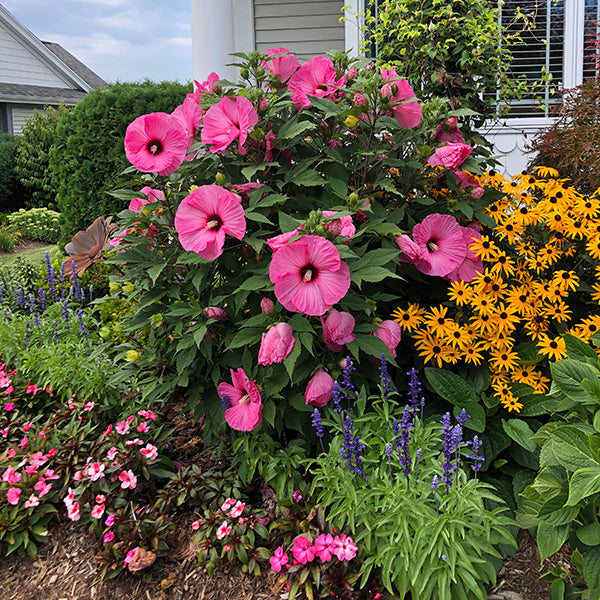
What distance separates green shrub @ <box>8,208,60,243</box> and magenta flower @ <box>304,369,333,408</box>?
883 centimetres

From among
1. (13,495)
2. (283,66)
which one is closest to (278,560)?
(13,495)

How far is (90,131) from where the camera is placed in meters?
5.52

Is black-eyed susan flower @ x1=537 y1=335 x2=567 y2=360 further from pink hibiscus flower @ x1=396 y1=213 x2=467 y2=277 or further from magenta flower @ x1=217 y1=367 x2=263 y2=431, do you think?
magenta flower @ x1=217 y1=367 x2=263 y2=431

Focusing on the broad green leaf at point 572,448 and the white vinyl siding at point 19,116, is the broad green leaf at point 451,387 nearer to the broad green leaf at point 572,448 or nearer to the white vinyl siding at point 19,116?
the broad green leaf at point 572,448

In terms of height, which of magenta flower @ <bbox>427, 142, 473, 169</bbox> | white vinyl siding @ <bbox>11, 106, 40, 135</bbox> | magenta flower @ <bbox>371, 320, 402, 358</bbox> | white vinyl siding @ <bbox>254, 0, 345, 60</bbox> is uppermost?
white vinyl siding @ <bbox>11, 106, 40, 135</bbox>

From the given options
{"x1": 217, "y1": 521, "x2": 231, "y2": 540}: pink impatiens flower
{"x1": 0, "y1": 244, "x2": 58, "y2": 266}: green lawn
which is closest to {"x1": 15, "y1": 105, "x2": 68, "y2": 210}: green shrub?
{"x1": 0, "y1": 244, "x2": 58, "y2": 266}: green lawn

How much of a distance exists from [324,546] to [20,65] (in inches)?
894

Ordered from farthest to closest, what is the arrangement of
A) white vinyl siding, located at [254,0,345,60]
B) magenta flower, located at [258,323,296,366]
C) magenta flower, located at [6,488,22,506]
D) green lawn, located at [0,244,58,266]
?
green lawn, located at [0,244,58,266] < white vinyl siding, located at [254,0,345,60] < magenta flower, located at [6,488,22,506] < magenta flower, located at [258,323,296,366]

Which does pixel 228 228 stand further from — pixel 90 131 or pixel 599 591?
pixel 90 131

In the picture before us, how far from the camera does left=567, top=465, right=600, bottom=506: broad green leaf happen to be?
132 cm

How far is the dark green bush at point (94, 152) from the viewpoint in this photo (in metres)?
5.46

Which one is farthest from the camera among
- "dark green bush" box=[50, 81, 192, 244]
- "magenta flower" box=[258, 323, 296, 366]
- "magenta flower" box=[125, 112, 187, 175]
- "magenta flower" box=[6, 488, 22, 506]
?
"dark green bush" box=[50, 81, 192, 244]

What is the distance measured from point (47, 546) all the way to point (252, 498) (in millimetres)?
739

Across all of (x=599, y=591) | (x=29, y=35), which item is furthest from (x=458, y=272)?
(x=29, y=35)
